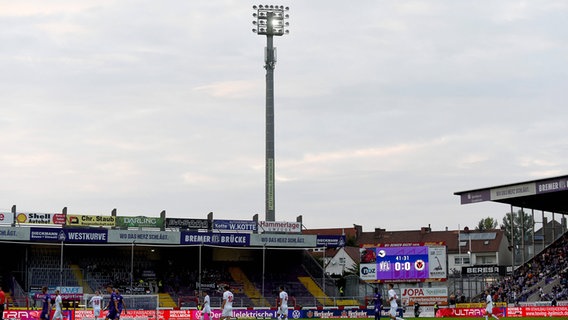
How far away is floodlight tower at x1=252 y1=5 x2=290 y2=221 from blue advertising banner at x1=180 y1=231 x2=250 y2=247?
65.0 feet

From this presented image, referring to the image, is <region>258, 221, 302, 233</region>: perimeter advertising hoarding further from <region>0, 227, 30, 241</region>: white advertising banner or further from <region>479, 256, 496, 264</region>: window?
<region>479, 256, 496, 264</region>: window

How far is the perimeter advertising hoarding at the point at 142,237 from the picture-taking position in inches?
3044

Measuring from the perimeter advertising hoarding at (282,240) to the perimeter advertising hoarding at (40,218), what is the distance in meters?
17.5

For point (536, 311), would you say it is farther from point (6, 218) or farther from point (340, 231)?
point (340, 231)

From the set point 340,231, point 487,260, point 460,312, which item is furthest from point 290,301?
point 340,231

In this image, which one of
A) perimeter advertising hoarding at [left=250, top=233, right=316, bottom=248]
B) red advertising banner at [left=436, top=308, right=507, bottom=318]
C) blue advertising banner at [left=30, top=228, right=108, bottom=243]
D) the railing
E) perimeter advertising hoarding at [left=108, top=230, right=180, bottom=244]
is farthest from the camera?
perimeter advertising hoarding at [left=250, top=233, right=316, bottom=248]

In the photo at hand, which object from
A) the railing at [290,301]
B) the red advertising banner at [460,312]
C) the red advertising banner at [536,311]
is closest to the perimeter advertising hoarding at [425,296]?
the red advertising banner at [460,312]

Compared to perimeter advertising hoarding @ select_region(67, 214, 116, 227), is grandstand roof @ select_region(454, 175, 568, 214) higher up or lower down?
higher up

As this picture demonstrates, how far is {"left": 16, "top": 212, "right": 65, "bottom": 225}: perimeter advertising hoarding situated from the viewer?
3007 inches

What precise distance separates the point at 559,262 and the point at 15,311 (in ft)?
164

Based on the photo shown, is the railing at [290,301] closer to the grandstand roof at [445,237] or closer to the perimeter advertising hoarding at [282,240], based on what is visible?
the perimeter advertising hoarding at [282,240]

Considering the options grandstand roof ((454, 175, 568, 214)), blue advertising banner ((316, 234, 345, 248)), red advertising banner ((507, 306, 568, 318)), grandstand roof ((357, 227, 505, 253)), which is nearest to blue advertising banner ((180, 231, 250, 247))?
blue advertising banner ((316, 234, 345, 248))

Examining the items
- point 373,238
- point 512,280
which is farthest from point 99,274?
point 373,238

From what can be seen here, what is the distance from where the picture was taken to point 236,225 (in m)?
86.4
